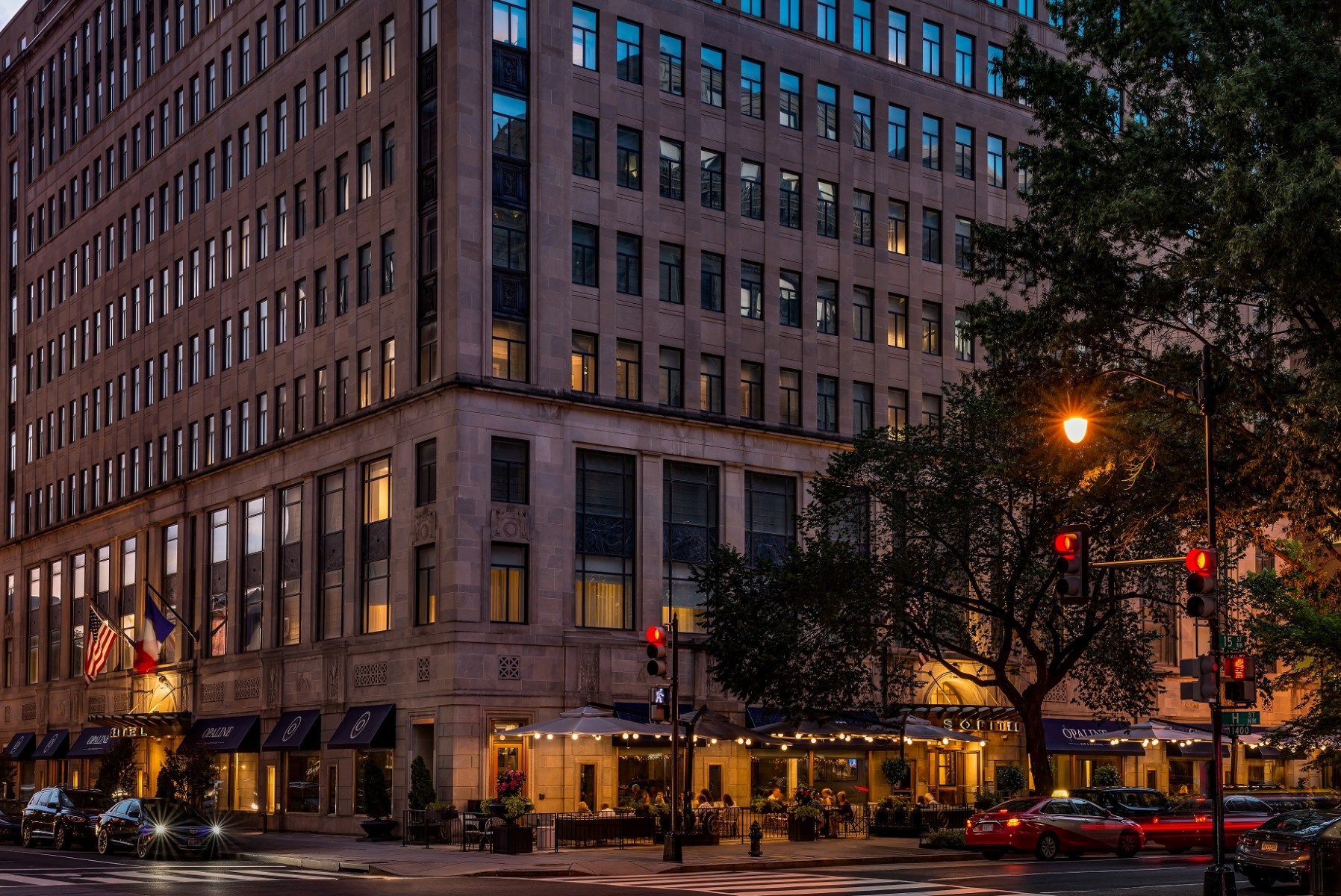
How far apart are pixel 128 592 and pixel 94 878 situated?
140 ft

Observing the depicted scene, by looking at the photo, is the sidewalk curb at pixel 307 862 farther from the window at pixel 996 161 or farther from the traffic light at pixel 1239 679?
the window at pixel 996 161

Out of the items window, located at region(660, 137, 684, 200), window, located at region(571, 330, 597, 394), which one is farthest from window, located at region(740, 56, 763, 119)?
window, located at region(571, 330, 597, 394)

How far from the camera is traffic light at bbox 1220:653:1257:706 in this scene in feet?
88.6

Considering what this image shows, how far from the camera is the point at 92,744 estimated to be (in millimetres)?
72750

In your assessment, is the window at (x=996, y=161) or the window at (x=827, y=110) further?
the window at (x=996, y=161)

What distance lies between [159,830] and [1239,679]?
89.2ft

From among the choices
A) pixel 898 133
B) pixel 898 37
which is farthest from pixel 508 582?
pixel 898 37

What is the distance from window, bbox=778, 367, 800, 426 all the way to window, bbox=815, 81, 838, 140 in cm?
923

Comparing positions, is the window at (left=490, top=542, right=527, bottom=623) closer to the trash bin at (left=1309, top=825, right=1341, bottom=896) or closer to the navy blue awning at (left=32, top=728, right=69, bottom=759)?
the trash bin at (left=1309, top=825, right=1341, bottom=896)

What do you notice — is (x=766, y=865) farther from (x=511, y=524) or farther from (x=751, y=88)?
(x=751, y=88)

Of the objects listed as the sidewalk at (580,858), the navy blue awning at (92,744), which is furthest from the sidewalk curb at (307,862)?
the navy blue awning at (92,744)

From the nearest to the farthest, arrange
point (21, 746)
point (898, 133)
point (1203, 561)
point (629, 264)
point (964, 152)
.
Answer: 1. point (1203, 561)
2. point (629, 264)
3. point (898, 133)
4. point (964, 152)
5. point (21, 746)

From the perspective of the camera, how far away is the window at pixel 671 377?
57.8m

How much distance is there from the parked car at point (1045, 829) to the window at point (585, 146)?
25.7m
